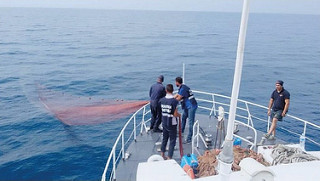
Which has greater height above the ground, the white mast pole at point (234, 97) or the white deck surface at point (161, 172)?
the white mast pole at point (234, 97)

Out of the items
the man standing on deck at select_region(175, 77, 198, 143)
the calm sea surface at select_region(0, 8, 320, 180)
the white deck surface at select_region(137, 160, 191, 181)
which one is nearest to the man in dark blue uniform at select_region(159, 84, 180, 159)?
the man standing on deck at select_region(175, 77, 198, 143)

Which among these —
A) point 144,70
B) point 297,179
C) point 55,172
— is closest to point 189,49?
point 144,70

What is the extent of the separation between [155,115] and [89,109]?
396 centimetres

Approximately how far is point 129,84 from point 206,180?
68.7 ft

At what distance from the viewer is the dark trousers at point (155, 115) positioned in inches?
352

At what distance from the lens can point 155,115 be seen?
934 cm

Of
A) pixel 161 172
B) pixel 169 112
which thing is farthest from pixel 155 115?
pixel 161 172

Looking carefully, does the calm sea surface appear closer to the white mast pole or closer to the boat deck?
the boat deck

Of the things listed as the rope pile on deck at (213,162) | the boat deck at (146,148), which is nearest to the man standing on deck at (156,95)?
the boat deck at (146,148)

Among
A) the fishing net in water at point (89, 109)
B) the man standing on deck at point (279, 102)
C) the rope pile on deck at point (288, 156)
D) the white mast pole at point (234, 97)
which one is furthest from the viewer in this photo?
the fishing net in water at point (89, 109)

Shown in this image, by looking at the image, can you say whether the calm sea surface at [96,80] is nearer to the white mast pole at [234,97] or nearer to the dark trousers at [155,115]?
the dark trousers at [155,115]

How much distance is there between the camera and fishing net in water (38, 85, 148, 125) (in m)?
11.3

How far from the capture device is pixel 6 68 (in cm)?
2905

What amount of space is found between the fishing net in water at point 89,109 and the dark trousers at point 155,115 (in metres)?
1.38
